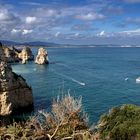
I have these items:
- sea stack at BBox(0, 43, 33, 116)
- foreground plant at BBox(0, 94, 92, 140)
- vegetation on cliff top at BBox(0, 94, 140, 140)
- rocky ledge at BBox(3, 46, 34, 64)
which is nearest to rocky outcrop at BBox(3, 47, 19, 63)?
rocky ledge at BBox(3, 46, 34, 64)

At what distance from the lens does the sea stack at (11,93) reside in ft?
199

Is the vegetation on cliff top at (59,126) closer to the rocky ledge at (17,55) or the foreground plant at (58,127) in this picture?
the foreground plant at (58,127)

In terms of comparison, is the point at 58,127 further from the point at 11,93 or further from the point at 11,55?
the point at 11,55

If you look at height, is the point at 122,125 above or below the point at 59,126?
below

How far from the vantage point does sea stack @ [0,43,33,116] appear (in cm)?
6078

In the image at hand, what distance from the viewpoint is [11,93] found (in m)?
62.9

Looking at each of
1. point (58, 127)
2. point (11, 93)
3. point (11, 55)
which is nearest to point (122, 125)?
point (58, 127)

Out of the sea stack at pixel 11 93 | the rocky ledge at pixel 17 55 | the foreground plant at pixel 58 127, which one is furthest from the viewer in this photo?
the rocky ledge at pixel 17 55

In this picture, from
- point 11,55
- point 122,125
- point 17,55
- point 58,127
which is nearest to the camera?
point 58,127

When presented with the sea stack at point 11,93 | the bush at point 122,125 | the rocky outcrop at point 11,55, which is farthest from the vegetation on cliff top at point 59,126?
the rocky outcrop at point 11,55

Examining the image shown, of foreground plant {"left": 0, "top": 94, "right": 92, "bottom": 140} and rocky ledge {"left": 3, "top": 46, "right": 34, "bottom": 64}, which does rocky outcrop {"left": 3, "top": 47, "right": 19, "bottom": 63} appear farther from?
foreground plant {"left": 0, "top": 94, "right": 92, "bottom": 140}

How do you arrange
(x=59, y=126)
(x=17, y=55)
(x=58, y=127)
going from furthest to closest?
(x=17, y=55)
(x=59, y=126)
(x=58, y=127)

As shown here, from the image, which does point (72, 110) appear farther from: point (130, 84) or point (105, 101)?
point (130, 84)

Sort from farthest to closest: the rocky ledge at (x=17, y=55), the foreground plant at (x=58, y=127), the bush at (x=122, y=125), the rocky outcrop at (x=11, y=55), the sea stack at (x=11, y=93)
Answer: the rocky ledge at (x=17, y=55) < the rocky outcrop at (x=11, y=55) < the sea stack at (x=11, y=93) < the bush at (x=122, y=125) < the foreground plant at (x=58, y=127)
